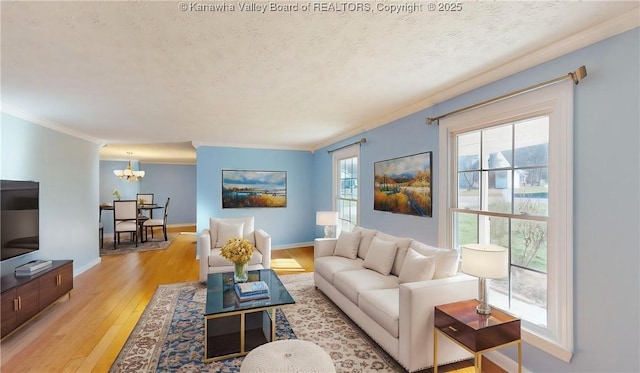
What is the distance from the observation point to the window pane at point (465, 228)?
8.87ft

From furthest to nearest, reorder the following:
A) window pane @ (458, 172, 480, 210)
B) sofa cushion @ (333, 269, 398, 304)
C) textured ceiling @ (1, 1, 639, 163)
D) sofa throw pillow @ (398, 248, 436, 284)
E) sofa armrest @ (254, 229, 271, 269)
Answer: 1. sofa armrest @ (254, 229, 271, 269)
2. sofa cushion @ (333, 269, 398, 304)
3. window pane @ (458, 172, 480, 210)
4. sofa throw pillow @ (398, 248, 436, 284)
5. textured ceiling @ (1, 1, 639, 163)

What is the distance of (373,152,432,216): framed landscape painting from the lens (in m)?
3.20

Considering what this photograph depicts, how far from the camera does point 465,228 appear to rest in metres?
2.80

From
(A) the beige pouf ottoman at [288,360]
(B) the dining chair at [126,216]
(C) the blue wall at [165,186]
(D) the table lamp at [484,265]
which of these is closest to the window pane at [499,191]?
(D) the table lamp at [484,265]

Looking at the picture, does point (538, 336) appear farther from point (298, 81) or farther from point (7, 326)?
point (7, 326)

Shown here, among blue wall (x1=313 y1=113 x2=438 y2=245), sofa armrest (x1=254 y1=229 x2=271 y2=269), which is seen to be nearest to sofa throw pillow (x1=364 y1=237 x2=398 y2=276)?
blue wall (x1=313 y1=113 x2=438 y2=245)

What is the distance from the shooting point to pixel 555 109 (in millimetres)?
1952

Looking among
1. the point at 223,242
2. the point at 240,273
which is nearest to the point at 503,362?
the point at 240,273

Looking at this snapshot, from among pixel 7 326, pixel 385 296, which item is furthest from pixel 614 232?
pixel 7 326

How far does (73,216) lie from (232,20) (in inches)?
185

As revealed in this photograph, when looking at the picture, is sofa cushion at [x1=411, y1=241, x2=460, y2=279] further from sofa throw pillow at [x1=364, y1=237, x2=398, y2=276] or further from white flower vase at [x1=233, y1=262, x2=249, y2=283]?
white flower vase at [x1=233, y1=262, x2=249, y2=283]

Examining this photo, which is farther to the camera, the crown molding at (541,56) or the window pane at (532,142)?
the window pane at (532,142)

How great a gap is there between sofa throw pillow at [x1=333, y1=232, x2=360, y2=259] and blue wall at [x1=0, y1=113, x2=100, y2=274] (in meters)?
3.87

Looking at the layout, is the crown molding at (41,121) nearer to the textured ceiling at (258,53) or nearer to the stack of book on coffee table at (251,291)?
the textured ceiling at (258,53)
